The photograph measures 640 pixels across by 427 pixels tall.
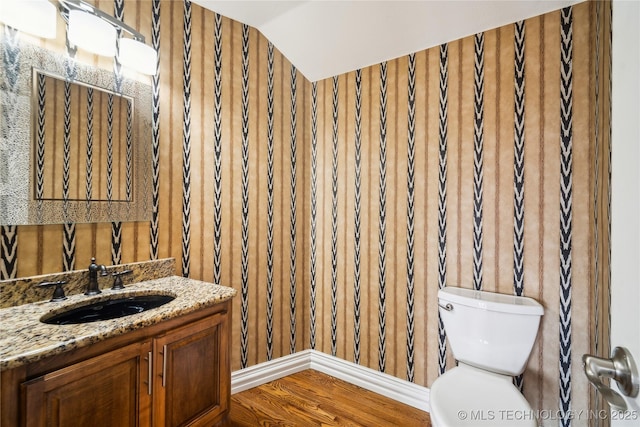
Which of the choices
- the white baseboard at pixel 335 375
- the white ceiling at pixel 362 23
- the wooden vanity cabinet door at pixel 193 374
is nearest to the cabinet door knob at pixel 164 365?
the wooden vanity cabinet door at pixel 193 374

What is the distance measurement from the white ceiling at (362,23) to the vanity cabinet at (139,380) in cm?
179

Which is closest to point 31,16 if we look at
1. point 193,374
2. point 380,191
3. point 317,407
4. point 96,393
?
point 96,393

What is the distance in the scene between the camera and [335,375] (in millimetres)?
2379

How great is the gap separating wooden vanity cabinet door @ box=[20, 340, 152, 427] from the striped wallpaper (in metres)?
0.67

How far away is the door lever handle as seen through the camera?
0.50 meters

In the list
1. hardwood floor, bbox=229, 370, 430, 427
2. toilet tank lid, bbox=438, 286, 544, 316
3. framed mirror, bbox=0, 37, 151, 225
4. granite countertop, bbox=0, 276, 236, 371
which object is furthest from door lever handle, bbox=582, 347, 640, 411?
framed mirror, bbox=0, 37, 151, 225

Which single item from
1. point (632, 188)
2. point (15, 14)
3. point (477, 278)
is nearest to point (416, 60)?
point (477, 278)

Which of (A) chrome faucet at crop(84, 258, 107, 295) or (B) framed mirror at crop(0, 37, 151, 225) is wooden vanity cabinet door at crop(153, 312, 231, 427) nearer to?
(A) chrome faucet at crop(84, 258, 107, 295)

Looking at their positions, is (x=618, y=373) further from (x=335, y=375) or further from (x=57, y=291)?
(x=335, y=375)

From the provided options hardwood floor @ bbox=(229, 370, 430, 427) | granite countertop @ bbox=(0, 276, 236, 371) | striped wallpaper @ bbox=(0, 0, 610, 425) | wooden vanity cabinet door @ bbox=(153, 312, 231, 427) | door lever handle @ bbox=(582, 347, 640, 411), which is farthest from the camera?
hardwood floor @ bbox=(229, 370, 430, 427)

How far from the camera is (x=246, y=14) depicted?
6.89ft

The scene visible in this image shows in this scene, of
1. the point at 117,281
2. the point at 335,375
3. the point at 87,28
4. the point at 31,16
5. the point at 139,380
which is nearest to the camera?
the point at 139,380

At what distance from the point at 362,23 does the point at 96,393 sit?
2.24 m

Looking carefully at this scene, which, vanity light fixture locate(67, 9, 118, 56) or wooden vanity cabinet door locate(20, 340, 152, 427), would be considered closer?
wooden vanity cabinet door locate(20, 340, 152, 427)
